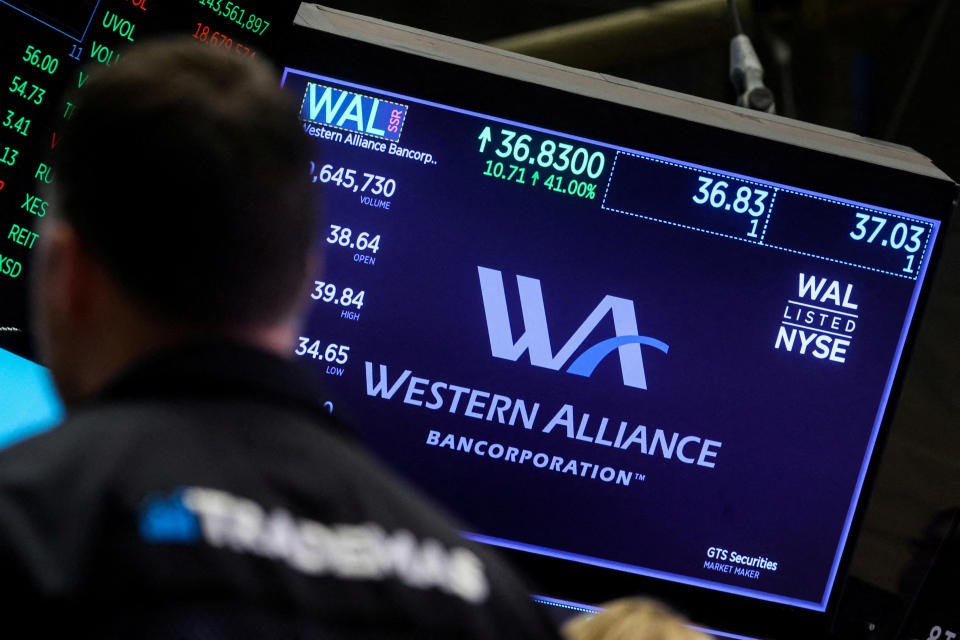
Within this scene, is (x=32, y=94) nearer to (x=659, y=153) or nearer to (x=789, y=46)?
(x=659, y=153)

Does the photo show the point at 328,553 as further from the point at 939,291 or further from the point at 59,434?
the point at 939,291

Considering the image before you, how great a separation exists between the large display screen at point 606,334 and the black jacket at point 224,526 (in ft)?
4.12

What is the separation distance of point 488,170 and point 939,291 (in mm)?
1397

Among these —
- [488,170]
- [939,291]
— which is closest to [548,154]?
[488,170]

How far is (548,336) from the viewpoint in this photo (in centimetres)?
227

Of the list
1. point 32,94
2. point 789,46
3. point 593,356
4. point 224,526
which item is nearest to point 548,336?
point 593,356

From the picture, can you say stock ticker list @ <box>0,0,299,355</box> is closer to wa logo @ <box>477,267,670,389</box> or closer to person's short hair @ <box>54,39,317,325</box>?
wa logo @ <box>477,267,670,389</box>

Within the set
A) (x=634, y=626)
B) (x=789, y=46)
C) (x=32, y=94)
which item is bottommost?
(x=634, y=626)

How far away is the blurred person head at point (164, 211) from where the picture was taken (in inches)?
36.9

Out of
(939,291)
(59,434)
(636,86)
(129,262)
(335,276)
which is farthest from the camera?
(939,291)

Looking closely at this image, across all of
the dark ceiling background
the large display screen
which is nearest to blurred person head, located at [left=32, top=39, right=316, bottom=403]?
the large display screen

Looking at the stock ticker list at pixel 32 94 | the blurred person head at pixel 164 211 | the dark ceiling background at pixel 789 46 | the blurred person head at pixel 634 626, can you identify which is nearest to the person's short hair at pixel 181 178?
the blurred person head at pixel 164 211

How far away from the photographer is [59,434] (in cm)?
85

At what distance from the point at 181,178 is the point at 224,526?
264mm
